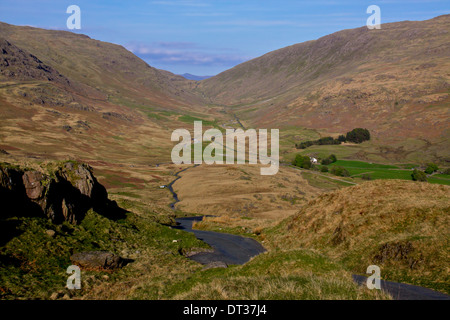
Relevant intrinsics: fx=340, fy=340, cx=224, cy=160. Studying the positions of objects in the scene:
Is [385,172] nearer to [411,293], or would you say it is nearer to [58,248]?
[411,293]

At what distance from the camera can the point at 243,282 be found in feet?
51.3

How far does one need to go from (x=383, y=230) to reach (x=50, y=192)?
2795 cm

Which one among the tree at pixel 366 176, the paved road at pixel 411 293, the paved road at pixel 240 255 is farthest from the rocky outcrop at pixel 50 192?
the tree at pixel 366 176

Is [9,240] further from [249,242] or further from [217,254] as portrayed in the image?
[249,242]

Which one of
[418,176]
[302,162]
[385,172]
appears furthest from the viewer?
[302,162]

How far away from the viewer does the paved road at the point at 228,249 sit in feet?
112

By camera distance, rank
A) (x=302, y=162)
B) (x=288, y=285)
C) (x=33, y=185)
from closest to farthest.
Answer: (x=288, y=285)
(x=33, y=185)
(x=302, y=162)

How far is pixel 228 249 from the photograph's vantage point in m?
39.6

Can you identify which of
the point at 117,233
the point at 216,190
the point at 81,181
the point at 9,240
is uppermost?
the point at 81,181

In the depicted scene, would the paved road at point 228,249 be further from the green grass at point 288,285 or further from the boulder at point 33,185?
the boulder at point 33,185

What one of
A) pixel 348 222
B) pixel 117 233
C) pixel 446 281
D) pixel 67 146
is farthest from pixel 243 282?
pixel 67 146

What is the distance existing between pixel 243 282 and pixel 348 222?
69.2 ft

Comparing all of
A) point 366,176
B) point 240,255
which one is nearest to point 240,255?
point 240,255

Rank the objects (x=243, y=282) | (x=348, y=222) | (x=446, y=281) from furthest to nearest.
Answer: (x=348, y=222) < (x=446, y=281) < (x=243, y=282)
